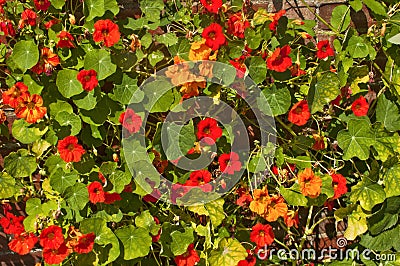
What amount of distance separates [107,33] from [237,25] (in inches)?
16.5

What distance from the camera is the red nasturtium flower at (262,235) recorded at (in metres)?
1.76

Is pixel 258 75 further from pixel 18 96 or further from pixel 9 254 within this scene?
pixel 9 254

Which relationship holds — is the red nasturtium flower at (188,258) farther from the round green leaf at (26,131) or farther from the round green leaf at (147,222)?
the round green leaf at (26,131)

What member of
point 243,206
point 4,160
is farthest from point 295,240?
point 4,160

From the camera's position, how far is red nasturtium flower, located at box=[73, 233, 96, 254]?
1.62 m

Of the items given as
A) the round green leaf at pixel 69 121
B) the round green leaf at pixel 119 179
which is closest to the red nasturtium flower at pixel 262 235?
the round green leaf at pixel 119 179

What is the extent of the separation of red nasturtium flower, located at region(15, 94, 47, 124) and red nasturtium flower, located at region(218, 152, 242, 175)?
1.96 feet

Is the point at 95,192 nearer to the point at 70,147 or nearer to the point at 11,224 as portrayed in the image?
the point at 70,147

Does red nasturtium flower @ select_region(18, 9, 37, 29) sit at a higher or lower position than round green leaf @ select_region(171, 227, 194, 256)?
higher

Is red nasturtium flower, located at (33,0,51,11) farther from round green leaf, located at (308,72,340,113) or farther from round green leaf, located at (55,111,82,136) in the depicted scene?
round green leaf, located at (308,72,340,113)

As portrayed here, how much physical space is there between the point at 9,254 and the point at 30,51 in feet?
2.63

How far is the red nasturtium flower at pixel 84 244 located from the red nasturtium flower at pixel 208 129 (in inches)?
18.6

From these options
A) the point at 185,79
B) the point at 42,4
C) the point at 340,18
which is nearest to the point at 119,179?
the point at 185,79

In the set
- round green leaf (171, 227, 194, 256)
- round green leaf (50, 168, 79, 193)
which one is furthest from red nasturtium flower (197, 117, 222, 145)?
round green leaf (50, 168, 79, 193)
